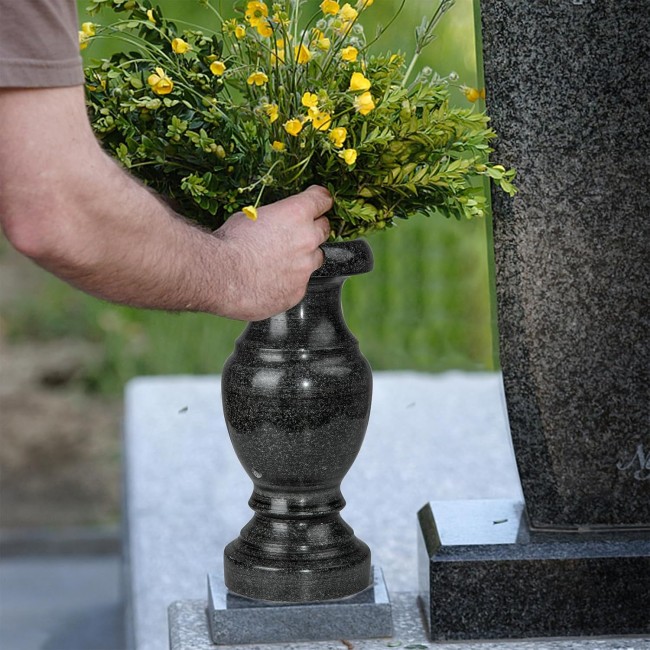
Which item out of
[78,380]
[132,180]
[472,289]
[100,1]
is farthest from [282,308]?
[78,380]

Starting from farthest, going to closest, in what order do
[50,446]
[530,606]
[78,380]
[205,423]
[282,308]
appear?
[78,380] → [50,446] → [205,423] → [530,606] → [282,308]

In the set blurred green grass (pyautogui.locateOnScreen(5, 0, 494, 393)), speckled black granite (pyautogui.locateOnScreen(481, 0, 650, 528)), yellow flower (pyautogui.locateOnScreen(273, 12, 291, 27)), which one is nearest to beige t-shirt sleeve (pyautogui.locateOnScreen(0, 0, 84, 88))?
yellow flower (pyautogui.locateOnScreen(273, 12, 291, 27))

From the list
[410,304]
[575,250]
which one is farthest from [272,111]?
[410,304]

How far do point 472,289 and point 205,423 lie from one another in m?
2.21

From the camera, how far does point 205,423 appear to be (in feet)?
13.0

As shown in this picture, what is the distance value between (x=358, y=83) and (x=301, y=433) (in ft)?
1.97

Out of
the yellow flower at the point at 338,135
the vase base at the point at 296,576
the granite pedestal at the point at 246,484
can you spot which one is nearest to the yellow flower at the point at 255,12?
the yellow flower at the point at 338,135

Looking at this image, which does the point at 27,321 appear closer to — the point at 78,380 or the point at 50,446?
the point at 78,380

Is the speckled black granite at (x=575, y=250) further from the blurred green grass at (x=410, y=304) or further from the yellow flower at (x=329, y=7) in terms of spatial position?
the blurred green grass at (x=410, y=304)

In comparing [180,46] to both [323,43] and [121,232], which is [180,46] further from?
[121,232]

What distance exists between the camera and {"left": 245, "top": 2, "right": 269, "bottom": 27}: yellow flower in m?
1.94

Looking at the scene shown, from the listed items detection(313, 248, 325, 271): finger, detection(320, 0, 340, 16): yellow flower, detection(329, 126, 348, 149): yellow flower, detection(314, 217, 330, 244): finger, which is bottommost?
detection(313, 248, 325, 271): finger

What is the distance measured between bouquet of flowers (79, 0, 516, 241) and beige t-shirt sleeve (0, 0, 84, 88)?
1.20ft

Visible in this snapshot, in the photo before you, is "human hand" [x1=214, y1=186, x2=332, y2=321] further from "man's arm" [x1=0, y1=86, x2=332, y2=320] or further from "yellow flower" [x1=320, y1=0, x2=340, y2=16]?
"yellow flower" [x1=320, y1=0, x2=340, y2=16]
